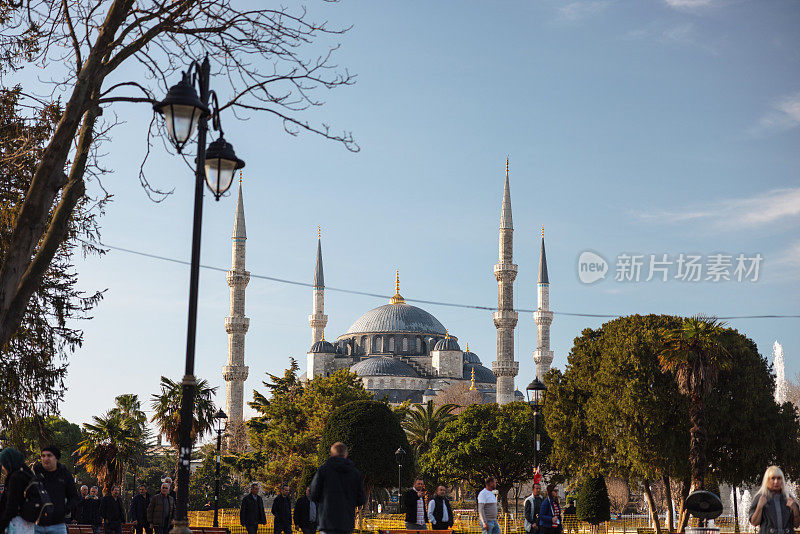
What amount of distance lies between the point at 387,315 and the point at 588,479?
72.3 meters

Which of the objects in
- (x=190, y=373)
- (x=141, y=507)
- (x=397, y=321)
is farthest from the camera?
(x=397, y=321)

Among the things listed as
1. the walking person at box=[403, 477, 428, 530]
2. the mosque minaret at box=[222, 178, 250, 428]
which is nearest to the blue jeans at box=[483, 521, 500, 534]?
the walking person at box=[403, 477, 428, 530]

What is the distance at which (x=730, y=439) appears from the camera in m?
30.1

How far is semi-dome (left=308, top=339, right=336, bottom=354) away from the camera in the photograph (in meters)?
94.1

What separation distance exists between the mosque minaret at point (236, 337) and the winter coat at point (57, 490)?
209 ft

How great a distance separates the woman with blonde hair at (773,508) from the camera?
312 inches

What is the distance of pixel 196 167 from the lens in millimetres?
8508

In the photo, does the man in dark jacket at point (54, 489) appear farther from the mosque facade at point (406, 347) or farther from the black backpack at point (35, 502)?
the mosque facade at point (406, 347)

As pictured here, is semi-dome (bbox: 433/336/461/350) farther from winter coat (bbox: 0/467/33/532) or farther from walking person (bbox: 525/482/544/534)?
winter coat (bbox: 0/467/33/532)

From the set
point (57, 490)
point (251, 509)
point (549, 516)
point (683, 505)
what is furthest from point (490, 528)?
point (683, 505)

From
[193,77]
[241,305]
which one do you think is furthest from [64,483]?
[241,305]

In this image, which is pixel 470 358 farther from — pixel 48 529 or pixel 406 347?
pixel 48 529

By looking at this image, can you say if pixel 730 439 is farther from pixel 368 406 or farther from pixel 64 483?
pixel 64 483

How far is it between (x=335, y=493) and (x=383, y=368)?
8328 cm
